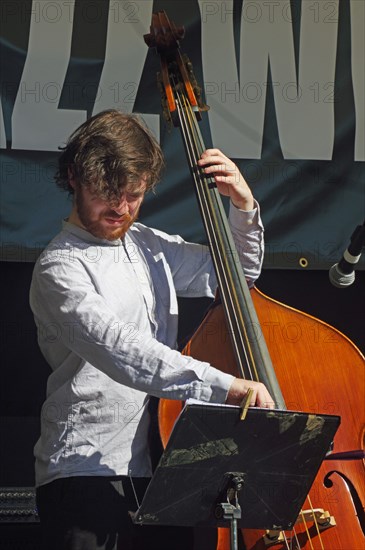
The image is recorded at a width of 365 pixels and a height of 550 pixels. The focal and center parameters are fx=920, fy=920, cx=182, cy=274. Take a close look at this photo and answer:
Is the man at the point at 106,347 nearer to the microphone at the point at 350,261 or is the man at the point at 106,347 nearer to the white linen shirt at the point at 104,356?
→ the white linen shirt at the point at 104,356

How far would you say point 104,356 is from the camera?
192cm

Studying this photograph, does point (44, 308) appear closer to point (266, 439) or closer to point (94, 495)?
point (94, 495)

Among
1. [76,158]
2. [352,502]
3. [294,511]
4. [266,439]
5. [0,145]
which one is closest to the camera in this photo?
[266,439]

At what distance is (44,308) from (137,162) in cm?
41

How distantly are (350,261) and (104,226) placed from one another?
0.60 metres

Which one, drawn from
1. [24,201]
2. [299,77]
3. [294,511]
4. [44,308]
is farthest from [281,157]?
[294,511]

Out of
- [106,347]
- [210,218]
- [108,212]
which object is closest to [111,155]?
[108,212]

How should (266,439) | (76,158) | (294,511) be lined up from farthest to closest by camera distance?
(76,158) < (294,511) < (266,439)

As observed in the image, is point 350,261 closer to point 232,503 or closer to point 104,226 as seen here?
point 104,226

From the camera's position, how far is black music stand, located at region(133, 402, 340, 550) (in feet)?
5.58

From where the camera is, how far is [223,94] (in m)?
3.01

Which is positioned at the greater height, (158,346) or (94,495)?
(158,346)

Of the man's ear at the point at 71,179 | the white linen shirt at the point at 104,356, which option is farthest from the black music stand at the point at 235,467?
the man's ear at the point at 71,179

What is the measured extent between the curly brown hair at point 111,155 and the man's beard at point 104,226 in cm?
5
